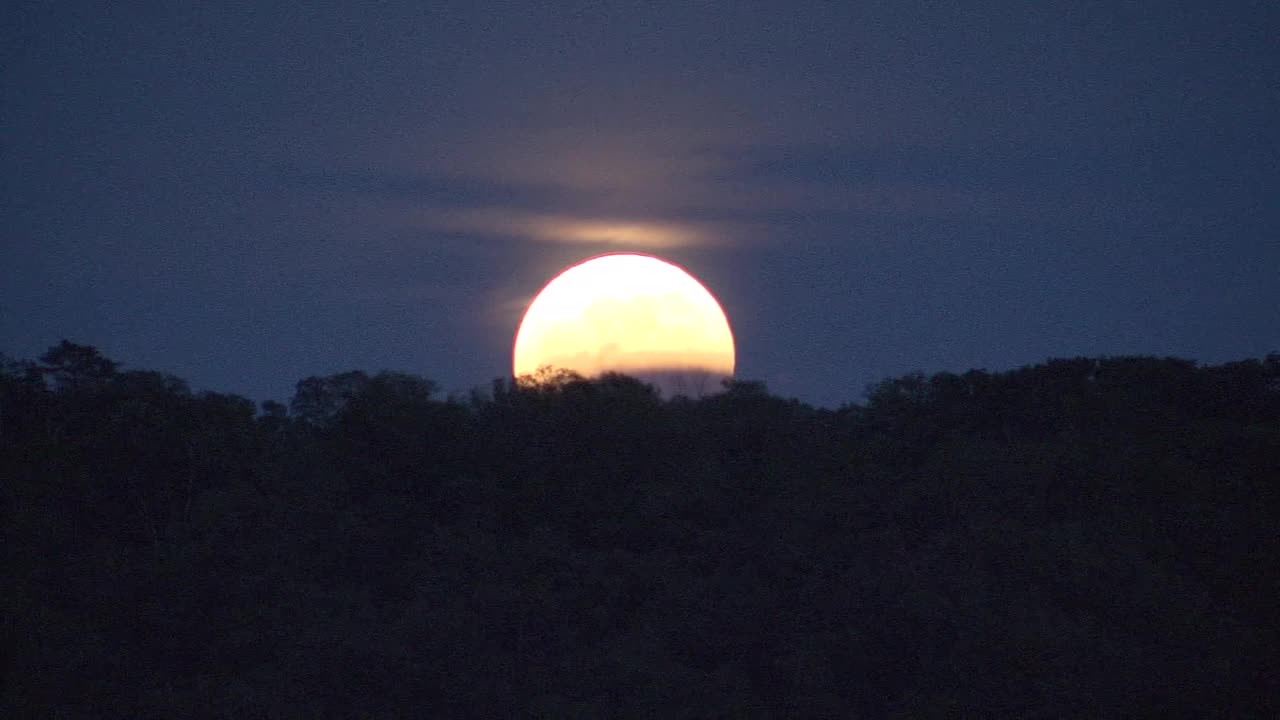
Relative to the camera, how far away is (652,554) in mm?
21938

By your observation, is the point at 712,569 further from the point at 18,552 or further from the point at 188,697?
the point at 18,552

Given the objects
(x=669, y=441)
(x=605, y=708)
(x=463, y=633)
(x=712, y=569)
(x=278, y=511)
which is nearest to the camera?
(x=605, y=708)

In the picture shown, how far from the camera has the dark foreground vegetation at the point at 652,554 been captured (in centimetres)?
1881

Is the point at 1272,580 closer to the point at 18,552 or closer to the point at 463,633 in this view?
the point at 463,633

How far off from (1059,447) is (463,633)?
8.58 meters

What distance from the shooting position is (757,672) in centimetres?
1995

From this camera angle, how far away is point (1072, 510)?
21078mm

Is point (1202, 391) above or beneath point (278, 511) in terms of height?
above

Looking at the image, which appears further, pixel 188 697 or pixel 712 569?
pixel 712 569

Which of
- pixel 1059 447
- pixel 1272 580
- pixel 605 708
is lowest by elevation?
pixel 605 708

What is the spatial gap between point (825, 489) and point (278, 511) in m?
7.84

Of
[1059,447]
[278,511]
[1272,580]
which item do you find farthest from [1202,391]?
[278,511]

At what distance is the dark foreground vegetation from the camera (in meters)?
18.8

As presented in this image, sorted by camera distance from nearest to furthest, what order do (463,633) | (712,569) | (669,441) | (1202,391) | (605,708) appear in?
(605,708) < (463,633) < (712,569) < (669,441) < (1202,391)
